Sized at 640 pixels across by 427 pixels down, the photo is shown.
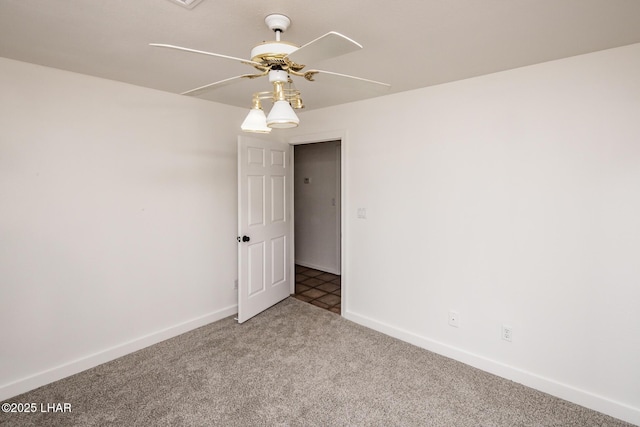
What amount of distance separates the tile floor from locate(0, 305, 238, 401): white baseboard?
3.72 feet

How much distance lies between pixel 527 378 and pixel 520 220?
1.16m

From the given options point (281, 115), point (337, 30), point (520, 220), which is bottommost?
point (520, 220)

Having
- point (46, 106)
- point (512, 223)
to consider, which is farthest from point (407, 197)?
point (46, 106)

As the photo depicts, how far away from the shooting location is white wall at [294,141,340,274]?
199 inches

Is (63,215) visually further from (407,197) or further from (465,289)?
(465,289)

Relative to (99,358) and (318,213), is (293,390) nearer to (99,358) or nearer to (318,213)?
(99,358)

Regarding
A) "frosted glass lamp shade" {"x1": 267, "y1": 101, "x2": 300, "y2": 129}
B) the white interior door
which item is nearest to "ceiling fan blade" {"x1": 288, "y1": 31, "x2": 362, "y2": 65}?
"frosted glass lamp shade" {"x1": 267, "y1": 101, "x2": 300, "y2": 129}

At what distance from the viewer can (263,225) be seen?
349 cm

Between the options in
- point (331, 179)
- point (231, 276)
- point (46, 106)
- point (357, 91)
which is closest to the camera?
point (46, 106)

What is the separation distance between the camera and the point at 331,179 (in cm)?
505

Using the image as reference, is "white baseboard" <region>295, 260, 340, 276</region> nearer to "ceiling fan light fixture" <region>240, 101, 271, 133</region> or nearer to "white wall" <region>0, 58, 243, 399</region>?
"white wall" <region>0, 58, 243, 399</region>

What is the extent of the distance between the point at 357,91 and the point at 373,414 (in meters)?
2.51

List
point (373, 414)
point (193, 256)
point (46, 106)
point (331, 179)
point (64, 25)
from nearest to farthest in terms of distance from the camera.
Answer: point (64, 25), point (373, 414), point (46, 106), point (193, 256), point (331, 179)

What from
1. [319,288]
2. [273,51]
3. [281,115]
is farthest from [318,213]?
[273,51]
